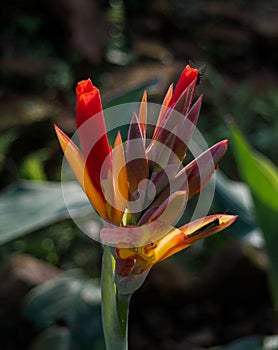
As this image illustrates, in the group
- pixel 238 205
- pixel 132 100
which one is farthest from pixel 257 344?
pixel 132 100

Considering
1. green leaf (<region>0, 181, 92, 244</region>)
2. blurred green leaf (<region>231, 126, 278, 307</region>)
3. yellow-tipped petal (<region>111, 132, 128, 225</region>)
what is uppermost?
yellow-tipped petal (<region>111, 132, 128, 225</region>)

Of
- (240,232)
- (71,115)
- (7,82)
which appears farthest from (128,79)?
(240,232)

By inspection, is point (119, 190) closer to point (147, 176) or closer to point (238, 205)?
point (147, 176)

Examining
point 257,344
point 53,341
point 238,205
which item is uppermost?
point 238,205

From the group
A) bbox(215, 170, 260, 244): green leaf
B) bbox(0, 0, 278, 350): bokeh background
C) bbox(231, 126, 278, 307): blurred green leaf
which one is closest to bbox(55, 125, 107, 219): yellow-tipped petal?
bbox(0, 0, 278, 350): bokeh background

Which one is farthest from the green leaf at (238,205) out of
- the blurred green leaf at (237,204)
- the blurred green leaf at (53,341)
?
the blurred green leaf at (53,341)

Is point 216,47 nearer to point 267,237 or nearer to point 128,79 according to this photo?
point 128,79

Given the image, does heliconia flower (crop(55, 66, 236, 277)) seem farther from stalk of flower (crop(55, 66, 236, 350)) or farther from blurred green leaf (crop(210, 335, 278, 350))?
blurred green leaf (crop(210, 335, 278, 350))
